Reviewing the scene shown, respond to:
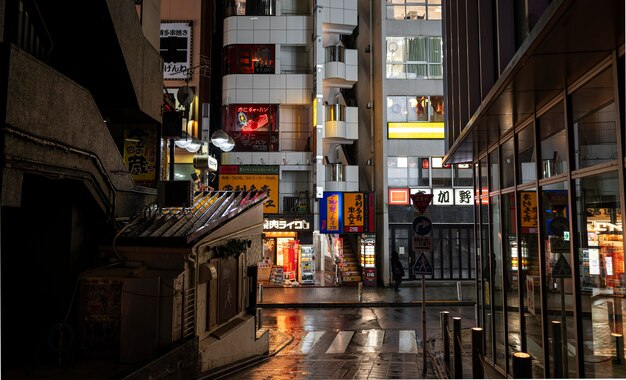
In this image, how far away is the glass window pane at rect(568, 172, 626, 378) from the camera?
5.22 meters

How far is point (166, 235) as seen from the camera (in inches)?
369

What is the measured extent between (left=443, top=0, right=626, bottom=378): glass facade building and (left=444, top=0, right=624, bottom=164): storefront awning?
0.02 metres

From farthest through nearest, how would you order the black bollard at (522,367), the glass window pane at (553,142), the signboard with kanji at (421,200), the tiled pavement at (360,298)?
the tiled pavement at (360,298)
the signboard with kanji at (421,200)
the glass window pane at (553,142)
the black bollard at (522,367)

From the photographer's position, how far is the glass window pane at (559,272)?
639cm

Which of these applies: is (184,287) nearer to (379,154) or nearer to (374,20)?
(379,154)

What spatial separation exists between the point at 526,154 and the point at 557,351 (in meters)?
3.37

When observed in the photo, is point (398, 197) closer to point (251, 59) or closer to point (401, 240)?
point (401, 240)

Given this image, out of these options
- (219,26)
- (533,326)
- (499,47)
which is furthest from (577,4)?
(219,26)

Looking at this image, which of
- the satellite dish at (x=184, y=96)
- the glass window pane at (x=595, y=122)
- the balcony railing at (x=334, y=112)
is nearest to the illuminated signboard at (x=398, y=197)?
the balcony railing at (x=334, y=112)

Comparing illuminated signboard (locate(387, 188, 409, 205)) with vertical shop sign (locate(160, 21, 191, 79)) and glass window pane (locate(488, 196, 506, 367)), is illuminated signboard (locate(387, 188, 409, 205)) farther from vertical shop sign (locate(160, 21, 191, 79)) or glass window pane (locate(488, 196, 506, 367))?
glass window pane (locate(488, 196, 506, 367))

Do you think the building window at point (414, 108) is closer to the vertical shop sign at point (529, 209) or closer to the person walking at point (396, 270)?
the person walking at point (396, 270)

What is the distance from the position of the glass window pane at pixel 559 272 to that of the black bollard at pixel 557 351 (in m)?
0.02

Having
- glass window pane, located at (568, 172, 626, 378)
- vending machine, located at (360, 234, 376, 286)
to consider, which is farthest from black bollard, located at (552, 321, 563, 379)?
vending machine, located at (360, 234, 376, 286)

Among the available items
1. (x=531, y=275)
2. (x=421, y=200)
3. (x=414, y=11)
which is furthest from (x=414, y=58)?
(x=531, y=275)
